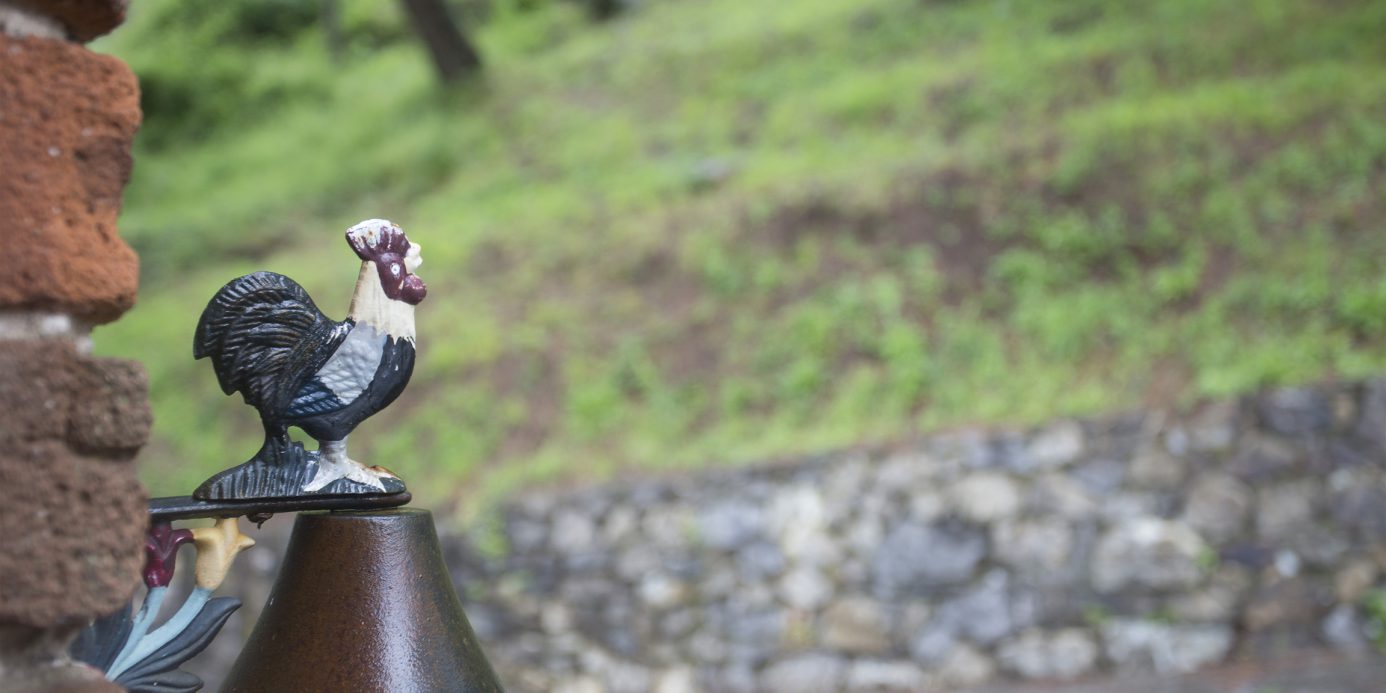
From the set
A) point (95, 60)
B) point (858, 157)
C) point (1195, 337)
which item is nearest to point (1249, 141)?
point (1195, 337)

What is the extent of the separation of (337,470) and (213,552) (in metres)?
0.20

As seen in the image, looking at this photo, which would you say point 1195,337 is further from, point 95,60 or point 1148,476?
point 95,60

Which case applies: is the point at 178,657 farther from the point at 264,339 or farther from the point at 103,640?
the point at 264,339

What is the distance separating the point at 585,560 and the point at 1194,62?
5.68m

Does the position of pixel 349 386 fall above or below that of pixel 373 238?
below

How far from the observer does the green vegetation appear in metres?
6.85

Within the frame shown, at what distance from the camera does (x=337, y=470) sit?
1.80 m

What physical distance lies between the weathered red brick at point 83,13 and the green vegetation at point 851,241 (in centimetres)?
534

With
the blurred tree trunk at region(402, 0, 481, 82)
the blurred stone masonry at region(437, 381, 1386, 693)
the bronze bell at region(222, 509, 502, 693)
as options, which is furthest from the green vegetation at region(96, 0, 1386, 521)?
the bronze bell at region(222, 509, 502, 693)

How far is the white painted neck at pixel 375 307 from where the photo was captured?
1824 millimetres

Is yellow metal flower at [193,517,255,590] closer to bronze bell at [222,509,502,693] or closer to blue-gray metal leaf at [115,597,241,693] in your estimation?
blue-gray metal leaf at [115,597,241,693]

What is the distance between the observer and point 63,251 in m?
1.41

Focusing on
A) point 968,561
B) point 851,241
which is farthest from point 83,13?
point 851,241

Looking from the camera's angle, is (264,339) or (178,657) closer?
(178,657)
